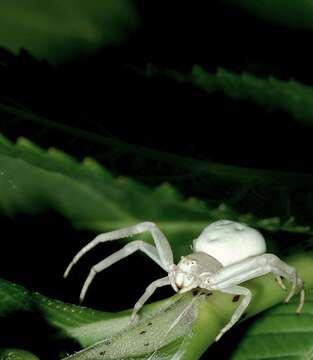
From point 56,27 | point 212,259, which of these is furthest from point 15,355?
point 56,27

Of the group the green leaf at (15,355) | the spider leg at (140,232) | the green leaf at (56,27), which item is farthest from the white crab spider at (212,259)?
the green leaf at (56,27)

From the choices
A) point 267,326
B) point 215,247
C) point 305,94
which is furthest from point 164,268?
point 305,94

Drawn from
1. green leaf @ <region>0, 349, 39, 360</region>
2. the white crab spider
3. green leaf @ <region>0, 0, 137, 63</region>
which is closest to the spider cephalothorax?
the white crab spider

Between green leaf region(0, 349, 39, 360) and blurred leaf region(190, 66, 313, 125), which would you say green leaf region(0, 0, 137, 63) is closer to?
blurred leaf region(190, 66, 313, 125)

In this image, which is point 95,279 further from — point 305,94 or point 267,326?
point 305,94

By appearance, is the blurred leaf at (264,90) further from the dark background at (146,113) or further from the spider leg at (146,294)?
the spider leg at (146,294)

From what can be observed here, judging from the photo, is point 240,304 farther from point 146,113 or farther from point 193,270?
point 146,113
